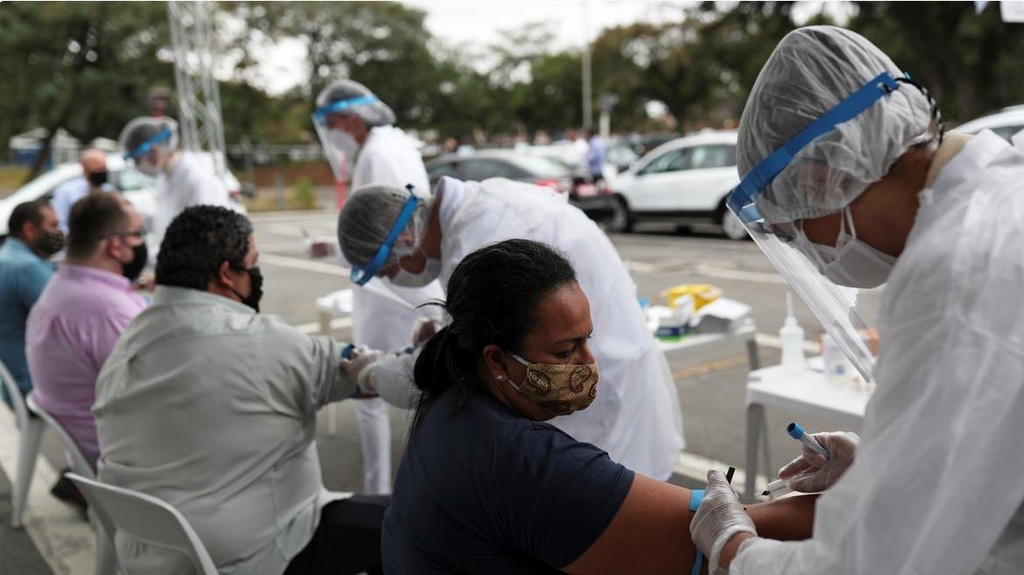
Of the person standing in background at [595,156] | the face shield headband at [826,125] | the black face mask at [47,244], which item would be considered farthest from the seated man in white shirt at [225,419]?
the person standing in background at [595,156]

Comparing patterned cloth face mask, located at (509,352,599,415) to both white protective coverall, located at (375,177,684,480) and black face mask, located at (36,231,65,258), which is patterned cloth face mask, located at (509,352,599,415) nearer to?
white protective coverall, located at (375,177,684,480)

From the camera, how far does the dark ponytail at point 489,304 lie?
1455 mm

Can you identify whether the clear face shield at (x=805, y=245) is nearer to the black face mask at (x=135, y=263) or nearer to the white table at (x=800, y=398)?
the white table at (x=800, y=398)

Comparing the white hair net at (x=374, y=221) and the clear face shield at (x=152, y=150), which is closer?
the white hair net at (x=374, y=221)

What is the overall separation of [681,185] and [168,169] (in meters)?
8.27

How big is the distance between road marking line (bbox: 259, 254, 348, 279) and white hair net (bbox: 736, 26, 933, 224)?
29.9ft

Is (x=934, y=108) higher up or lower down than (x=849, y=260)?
higher up

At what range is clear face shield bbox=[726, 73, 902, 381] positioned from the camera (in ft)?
3.88

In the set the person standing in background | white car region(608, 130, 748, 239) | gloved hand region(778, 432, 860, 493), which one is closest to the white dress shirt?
gloved hand region(778, 432, 860, 493)

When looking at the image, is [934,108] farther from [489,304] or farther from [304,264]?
[304,264]

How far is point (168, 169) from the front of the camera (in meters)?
5.14

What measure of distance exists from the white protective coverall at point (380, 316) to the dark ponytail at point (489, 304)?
67.4 inches

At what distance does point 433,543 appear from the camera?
1378 millimetres

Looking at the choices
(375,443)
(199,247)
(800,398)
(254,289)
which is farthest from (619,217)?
(199,247)
